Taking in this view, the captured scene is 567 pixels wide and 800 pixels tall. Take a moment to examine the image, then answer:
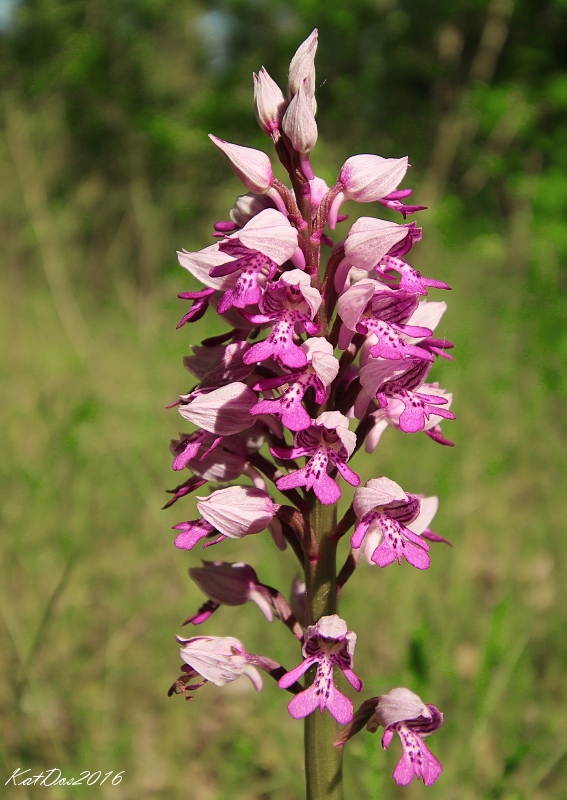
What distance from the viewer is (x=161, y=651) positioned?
2.75 m

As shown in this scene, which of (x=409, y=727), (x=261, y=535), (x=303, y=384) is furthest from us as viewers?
(x=261, y=535)

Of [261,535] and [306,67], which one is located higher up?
[306,67]

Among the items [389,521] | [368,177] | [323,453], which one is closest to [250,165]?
[368,177]

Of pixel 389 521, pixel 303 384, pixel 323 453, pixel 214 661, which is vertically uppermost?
pixel 303 384

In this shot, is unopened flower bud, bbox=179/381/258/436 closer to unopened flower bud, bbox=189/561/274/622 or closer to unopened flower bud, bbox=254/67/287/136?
unopened flower bud, bbox=189/561/274/622

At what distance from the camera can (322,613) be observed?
52.2 inches

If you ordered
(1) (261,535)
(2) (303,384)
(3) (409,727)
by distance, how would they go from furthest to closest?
(1) (261,535)
(3) (409,727)
(2) (303,384)

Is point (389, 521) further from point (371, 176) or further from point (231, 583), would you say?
point (371, 176)

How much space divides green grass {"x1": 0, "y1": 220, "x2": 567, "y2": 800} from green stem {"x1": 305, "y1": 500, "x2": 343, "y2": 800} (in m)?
0.39

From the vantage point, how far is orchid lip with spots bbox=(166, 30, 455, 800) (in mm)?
1226

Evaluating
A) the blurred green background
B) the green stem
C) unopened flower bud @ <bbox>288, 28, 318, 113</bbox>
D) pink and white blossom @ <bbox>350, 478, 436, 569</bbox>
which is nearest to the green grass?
the blurred green background

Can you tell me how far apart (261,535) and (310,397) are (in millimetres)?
1540

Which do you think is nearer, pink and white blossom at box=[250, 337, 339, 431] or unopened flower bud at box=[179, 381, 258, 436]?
pink and white blossom at box=[250, 337, 339, 431]

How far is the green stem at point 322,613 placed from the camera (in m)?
1.31
